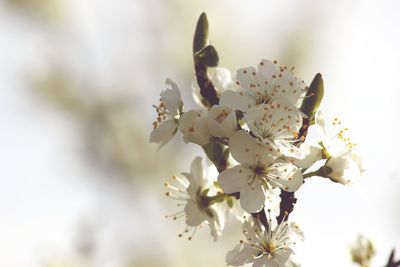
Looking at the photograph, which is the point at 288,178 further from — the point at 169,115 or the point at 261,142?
the point at 169,115

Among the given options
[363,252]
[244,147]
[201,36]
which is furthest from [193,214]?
[363,252]

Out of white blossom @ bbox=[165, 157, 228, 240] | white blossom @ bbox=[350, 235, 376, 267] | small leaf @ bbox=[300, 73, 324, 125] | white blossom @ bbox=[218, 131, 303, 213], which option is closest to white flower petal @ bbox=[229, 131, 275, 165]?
white blossom @ bbox=[218, 131, 303, 213]

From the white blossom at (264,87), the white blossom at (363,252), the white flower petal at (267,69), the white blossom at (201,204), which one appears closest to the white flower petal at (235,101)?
the white blossom at (264,87)

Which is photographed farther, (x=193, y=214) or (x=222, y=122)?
(x=193, y=214)

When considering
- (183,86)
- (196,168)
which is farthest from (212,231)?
(183,86)

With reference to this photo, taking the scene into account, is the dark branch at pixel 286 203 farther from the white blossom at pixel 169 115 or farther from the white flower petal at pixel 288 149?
the white blossom at pixel 169 115

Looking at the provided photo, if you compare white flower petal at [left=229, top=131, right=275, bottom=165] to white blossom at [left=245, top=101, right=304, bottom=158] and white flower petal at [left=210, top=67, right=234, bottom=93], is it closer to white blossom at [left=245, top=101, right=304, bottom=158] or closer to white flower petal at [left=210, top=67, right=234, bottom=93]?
white blossom at [left=245, top=101, right=304, bottom=158]
